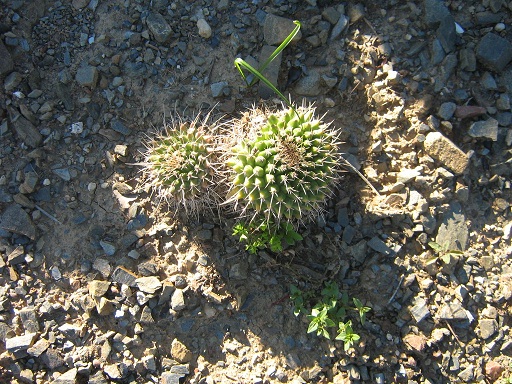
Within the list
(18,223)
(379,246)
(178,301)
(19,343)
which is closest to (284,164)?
(379,246)

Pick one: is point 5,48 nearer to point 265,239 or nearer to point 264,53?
point 264,53

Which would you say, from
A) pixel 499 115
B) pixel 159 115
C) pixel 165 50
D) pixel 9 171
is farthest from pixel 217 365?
pixel 499 115

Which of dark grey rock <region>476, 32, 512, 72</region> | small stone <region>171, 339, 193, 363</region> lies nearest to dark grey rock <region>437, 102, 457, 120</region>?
dark grey rock <region>476, 32, 512, 72</region>

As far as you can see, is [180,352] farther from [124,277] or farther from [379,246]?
[379,246]

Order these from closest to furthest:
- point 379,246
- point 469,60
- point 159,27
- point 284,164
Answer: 1. point 284,164
2. point 379,246
3. point 469,60
4. point 159,27

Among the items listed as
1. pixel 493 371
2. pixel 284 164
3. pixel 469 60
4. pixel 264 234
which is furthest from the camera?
pixel 469 60

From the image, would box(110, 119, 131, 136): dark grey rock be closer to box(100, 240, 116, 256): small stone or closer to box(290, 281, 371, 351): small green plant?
box(100, 240, 116, 256): small stone
